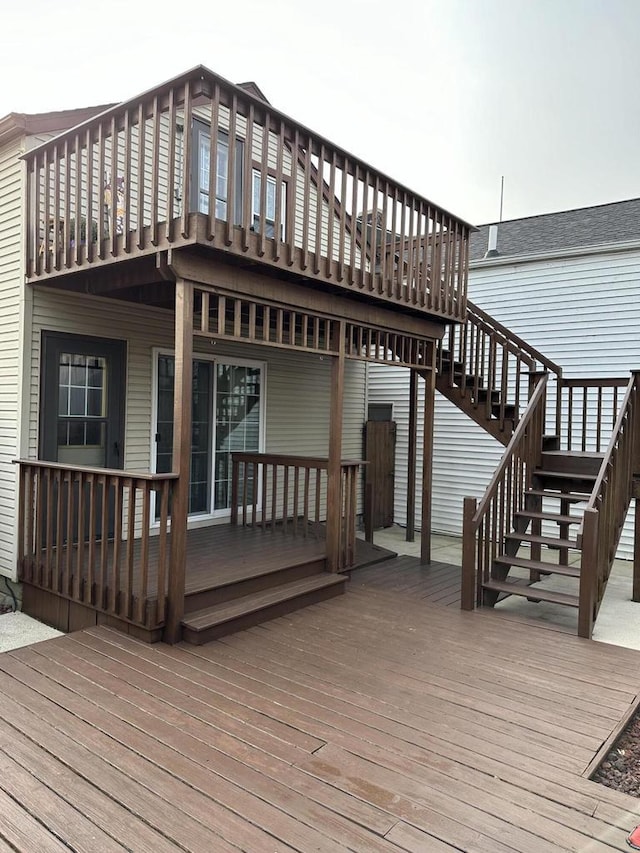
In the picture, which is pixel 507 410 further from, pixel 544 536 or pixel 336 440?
pixel 336 440

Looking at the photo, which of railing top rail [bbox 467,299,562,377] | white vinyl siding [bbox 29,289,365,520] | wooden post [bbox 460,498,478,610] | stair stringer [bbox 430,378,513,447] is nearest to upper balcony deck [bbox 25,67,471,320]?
railing top rail [bbox 467,299,562,377]

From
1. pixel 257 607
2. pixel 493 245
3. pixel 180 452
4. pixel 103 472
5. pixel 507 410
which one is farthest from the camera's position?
pixel 493 245

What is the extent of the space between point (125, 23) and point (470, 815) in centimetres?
1169

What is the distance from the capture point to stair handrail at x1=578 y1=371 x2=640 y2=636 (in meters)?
4.43

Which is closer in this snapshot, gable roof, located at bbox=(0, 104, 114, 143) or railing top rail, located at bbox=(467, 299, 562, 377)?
gable roof, located at bbox=(0, 104, 114, 143)

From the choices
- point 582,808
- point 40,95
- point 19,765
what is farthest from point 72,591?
point 40,95

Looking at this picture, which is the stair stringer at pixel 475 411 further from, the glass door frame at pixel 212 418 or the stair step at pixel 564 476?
the glass door frame at pixel 212 418

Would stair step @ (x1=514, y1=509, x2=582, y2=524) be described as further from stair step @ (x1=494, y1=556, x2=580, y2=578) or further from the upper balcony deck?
the upper balcony deck

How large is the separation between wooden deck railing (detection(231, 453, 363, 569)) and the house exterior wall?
2.15 meters

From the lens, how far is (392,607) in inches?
197

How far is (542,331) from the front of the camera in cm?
817

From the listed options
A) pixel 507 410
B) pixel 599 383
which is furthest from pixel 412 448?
pixel 599 383

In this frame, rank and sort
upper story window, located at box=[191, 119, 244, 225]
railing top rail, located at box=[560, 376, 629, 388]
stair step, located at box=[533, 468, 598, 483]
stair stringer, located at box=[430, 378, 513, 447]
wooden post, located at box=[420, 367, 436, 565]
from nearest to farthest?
1. stair step, located at box=[533, 468, 598, 483]
2. railing top rail, located at box=[560, 376, 629, 388]
3. upper story window, located at box=[191, 119, 244, 225]
4. wooden post, located at box=[420, 367, 436, 565]
5. stair stringer, located at box=[430, 378, 513, 447]

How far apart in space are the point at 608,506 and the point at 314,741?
11.2 feet
